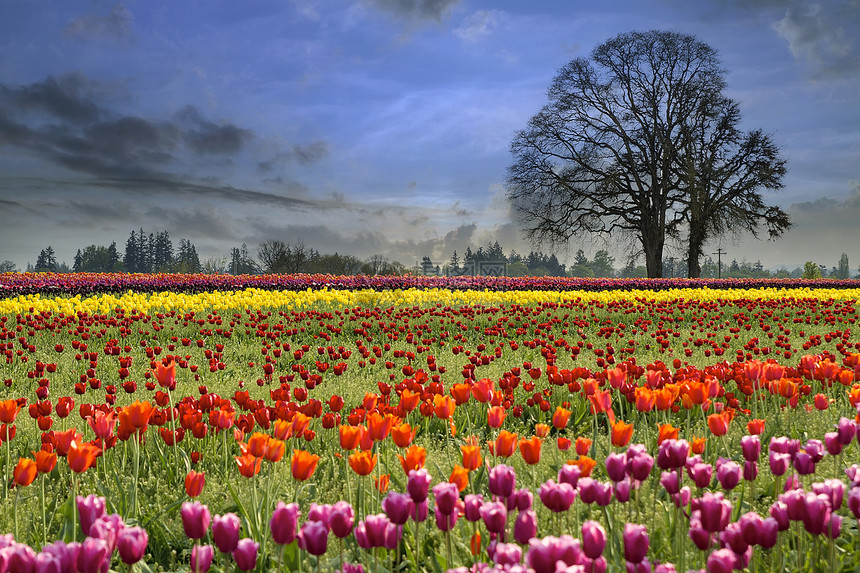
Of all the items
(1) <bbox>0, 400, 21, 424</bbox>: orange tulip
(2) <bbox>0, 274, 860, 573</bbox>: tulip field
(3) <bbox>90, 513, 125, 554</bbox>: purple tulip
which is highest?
(1) <bbox>0, 400, 21, 424</bbox>: orange tulip

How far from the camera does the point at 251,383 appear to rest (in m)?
6.66

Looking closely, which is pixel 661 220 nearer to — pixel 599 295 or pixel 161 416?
pixel 599 295

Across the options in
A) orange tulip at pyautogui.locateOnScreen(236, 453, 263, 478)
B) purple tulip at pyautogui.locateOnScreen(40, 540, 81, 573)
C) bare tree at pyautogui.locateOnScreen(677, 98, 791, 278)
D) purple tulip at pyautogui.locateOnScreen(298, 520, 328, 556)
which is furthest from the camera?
bare tree at pyautogui.locateOnScreen(677, 98, 791, 278)

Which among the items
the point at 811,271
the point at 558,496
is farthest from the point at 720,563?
the point at 811,271

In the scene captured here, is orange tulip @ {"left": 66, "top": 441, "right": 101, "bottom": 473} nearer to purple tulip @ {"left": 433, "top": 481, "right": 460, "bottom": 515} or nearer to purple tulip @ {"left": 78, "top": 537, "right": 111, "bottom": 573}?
purple tulip @ {"left": 78, "top": 537, "right": 111, "bottom": 573}

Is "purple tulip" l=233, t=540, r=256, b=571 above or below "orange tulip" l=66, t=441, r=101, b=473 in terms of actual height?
below

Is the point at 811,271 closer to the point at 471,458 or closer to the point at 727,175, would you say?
the point at 727,175

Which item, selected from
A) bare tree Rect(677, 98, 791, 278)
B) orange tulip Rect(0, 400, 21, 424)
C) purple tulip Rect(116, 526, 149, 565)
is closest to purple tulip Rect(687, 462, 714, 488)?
purple tulip Rect(116, 526, 149, 565)

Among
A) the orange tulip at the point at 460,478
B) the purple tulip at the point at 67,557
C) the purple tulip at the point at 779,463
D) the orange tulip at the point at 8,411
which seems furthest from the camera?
the orange tulip at the point at 8,411

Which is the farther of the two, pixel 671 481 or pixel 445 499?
pixel 671 481

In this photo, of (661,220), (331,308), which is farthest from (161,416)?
(661,220)

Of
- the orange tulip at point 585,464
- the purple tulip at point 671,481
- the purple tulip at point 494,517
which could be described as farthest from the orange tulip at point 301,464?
the purple tulip at point 671,481

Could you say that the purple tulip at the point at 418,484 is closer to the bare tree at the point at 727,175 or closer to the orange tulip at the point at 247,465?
the orange tulip at the point at 247,465

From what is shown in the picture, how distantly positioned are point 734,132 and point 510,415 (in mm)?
33637
